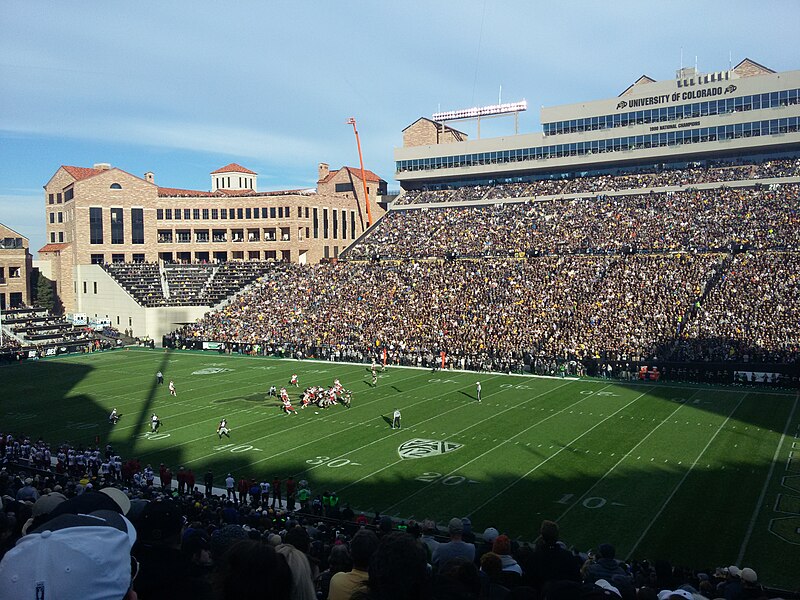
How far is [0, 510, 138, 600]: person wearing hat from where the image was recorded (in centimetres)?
245

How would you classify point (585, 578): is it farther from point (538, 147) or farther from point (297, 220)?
point (297, 220)

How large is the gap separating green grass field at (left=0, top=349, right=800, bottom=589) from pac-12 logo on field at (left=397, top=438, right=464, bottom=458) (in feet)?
0.41

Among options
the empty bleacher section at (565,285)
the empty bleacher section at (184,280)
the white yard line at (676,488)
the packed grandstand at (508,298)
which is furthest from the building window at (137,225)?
the white yard line at (676,488)

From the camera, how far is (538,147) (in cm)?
6631

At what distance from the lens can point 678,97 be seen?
5991cm

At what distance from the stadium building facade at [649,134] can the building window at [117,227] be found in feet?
102

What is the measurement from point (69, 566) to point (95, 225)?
2936 inches

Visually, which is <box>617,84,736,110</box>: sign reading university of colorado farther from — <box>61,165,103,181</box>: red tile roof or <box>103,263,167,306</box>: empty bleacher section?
<box>61,165,103,181</box>: red tile roof

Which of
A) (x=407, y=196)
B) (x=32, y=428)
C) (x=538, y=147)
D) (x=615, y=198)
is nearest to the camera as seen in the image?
(x=32, y=428)

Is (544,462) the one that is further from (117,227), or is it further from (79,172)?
(79,172)

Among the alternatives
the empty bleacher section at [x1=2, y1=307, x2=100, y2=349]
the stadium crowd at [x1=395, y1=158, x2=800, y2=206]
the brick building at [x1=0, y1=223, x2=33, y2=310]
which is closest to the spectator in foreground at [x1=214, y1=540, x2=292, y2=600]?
the empty bleacher section at [x1=2, y1=307, x2=100, y2=349]

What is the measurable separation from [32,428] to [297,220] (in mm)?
47645

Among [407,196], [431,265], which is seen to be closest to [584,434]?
[431,265]

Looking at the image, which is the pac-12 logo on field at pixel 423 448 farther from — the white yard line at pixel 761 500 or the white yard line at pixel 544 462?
the white yard line at pixel 761 500
